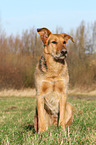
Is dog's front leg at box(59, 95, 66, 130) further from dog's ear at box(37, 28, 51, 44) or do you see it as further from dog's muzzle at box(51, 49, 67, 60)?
dog's ear at box(37, 28, 51, 44)

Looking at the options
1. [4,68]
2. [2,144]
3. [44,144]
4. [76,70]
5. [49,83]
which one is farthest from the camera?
[76,70]

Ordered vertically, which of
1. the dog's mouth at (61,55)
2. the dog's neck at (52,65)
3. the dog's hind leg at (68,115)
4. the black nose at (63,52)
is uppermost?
the black nose at (63,52)

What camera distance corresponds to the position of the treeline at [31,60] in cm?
2184

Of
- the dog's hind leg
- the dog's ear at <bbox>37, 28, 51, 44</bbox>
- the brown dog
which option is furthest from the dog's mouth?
the dog's hind leg

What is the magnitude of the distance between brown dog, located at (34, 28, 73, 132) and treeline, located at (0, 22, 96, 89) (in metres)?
16.5

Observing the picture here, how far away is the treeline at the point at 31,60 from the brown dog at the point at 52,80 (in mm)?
16523

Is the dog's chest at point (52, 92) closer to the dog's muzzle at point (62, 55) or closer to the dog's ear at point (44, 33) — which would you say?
the dog's muzzle at point (62, 55)

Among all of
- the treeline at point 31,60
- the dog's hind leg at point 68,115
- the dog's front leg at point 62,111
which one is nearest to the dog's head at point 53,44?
the dog's front leg at point 62,111

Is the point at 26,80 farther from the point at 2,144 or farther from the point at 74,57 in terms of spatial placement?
the point at 2,144

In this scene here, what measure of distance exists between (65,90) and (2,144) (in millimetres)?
1735

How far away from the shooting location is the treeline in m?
21.8

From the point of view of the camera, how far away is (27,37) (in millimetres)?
25125

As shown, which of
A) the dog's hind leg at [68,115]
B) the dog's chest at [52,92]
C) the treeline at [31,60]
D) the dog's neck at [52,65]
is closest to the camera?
the dog's chest at [52,92]

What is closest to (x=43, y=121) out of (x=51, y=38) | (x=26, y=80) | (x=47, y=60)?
(x=47, y=60)
